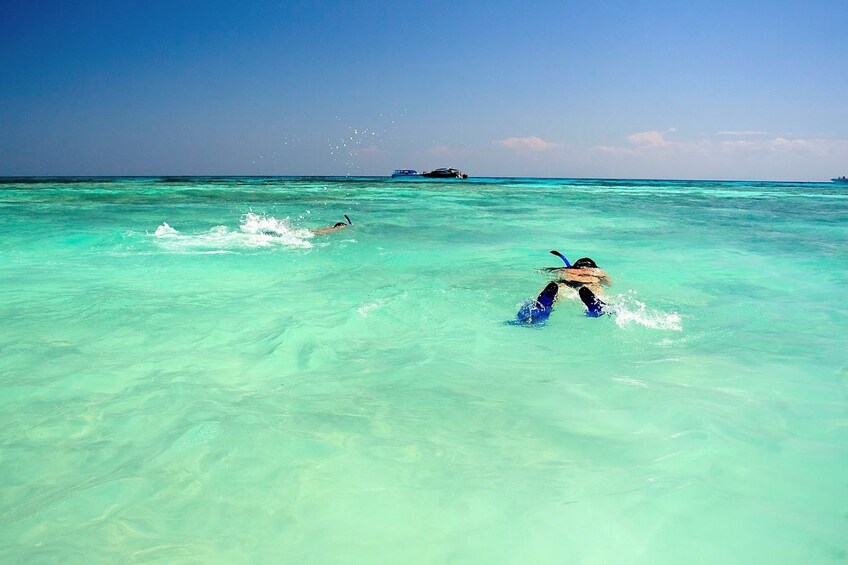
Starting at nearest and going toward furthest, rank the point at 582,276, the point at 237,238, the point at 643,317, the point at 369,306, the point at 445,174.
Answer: the point at 643,317
the point at 369,306
the point at 582,276
the point at 237,238
the point at 445,174

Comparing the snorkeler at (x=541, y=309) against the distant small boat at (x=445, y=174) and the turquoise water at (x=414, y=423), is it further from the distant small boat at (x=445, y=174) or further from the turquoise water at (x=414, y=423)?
the distant small boat at (x=445, y=174)

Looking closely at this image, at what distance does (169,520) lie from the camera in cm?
271

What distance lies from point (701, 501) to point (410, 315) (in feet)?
13.8

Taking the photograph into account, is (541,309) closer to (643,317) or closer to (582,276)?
(643,317)

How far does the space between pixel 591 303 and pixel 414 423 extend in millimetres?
3447

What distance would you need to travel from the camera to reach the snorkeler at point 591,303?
6332 mm

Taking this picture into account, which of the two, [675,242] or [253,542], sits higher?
[675,242]

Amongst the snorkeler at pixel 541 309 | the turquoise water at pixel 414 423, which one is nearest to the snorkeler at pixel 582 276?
the turquoise water at pixel 414 423

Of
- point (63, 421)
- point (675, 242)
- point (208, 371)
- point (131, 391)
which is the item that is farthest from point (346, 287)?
point (675, 242)

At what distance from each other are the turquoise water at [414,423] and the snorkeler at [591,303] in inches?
5.4

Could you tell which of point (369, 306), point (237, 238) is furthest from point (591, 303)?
point (237, 238)

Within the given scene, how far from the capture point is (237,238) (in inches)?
547

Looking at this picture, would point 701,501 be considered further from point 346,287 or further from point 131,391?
point 346,287

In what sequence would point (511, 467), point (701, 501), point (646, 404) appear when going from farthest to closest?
point (646, 404) < point (511, 467) < point (701, 501)
